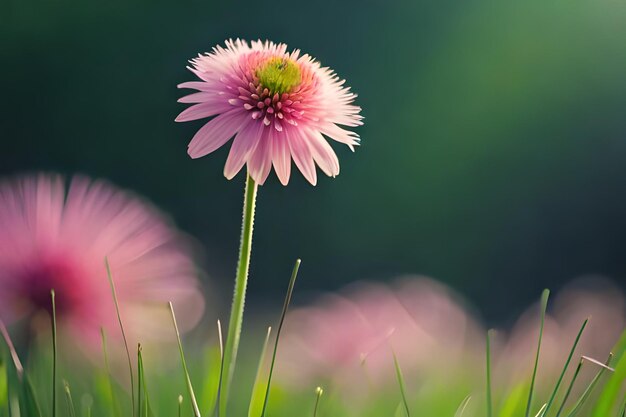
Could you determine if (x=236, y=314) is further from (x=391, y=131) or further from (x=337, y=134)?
(x=391, y=131)

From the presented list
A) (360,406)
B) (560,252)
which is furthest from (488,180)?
(360,406)

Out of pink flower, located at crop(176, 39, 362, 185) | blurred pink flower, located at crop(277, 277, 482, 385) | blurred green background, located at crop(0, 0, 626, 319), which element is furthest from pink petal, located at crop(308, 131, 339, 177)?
blurred green background, located at crop(0, 0, 626, 319)

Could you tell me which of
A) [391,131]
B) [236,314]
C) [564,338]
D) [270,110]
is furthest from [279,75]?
[391,131]

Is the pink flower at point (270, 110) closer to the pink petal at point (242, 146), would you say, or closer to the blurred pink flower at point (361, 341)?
the pink petal at point (242, 146)

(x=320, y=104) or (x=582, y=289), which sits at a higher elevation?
(x=320, y=104)

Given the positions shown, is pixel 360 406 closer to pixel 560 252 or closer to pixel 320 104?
pixel 320 104

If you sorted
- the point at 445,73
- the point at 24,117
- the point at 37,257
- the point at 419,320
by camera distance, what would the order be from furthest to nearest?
the point at 445,73 → the point at 24,117 → the point at 419,320 → the point at 37,257
